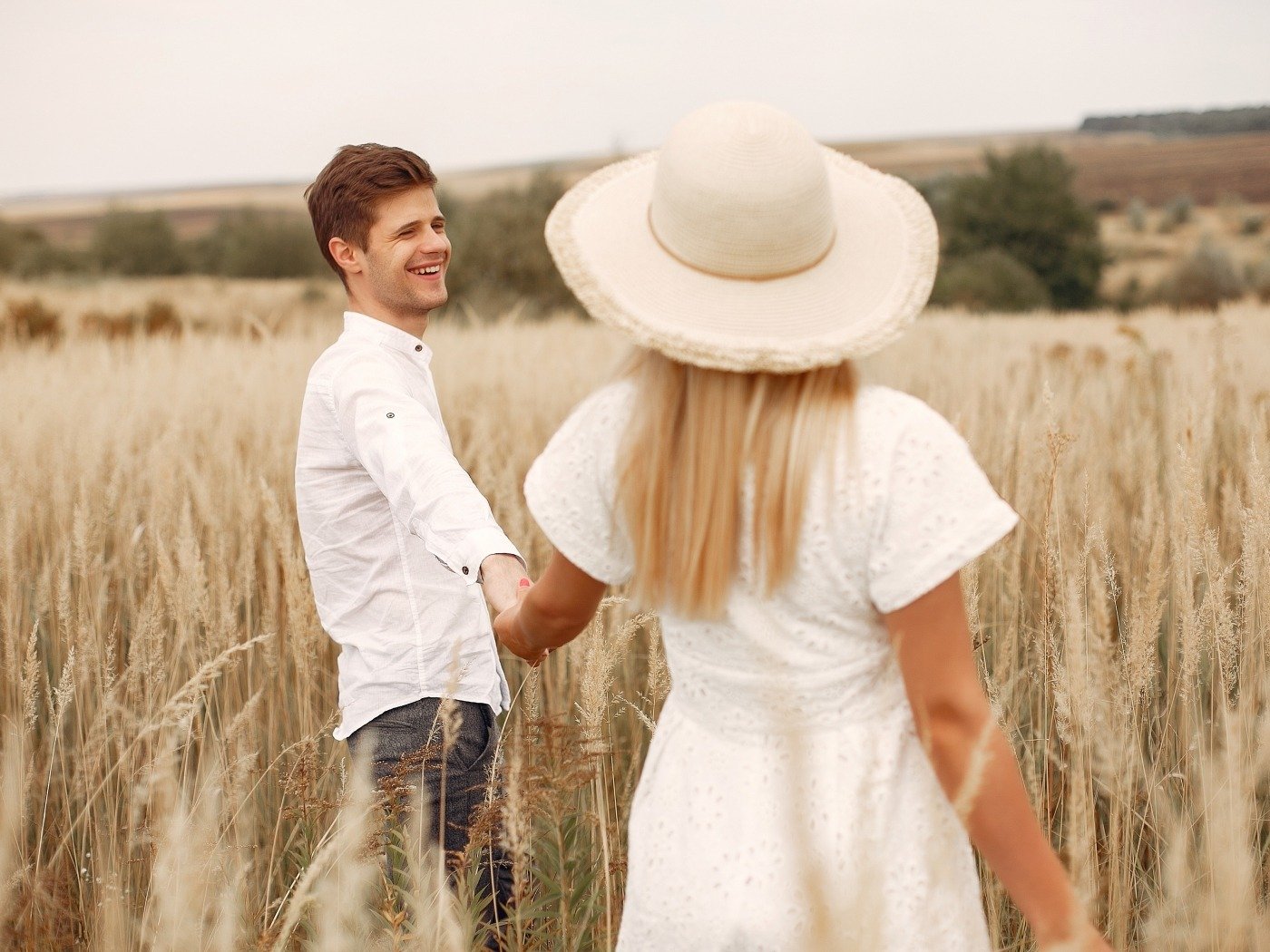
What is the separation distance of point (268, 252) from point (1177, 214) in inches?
1459

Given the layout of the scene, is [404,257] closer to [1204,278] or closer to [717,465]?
[717,465]

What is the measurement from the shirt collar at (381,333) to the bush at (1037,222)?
38.0m

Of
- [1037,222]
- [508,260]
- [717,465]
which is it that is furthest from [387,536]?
[1037,222]

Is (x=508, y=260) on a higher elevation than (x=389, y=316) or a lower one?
lower

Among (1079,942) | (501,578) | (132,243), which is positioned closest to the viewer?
(1079,942)

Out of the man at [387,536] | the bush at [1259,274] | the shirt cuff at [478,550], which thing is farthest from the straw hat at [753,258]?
the bush at [1259,274]

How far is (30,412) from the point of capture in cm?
352

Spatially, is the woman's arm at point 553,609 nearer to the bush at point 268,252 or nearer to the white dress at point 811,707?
the white dress at point 811,707

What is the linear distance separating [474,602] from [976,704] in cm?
99

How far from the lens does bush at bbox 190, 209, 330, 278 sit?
1332 inches

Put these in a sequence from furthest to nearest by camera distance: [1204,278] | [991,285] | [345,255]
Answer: [1204,278] → [991,285] → [345,255]

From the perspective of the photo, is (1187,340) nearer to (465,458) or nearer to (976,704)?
(465,458)

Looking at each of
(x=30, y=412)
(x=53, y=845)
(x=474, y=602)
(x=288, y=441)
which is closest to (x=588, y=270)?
(x=474, y=602)

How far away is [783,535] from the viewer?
Answer: 0.98 meters
